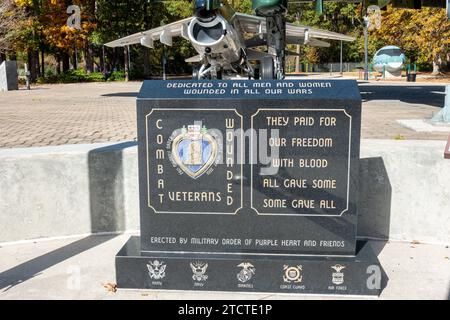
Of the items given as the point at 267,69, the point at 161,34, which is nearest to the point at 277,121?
the point at 267,69

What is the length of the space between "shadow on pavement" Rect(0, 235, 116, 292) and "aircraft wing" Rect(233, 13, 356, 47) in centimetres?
1355

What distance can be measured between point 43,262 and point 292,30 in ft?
72.6

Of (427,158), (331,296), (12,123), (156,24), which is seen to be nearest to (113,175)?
(331,296)

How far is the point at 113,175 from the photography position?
17.4 feet

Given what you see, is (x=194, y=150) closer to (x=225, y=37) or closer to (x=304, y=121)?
(x=304, y=121)

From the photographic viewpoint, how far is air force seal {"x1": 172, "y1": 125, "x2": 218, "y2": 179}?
407 cm

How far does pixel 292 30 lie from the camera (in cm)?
2461

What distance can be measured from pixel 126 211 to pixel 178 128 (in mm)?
1792

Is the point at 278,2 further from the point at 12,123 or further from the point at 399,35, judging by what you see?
the point at 399,35

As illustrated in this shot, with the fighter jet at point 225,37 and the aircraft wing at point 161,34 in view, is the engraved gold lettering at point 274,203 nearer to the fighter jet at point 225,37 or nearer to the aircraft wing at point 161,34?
the fighter jet at point 225,37

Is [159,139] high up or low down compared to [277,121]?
down

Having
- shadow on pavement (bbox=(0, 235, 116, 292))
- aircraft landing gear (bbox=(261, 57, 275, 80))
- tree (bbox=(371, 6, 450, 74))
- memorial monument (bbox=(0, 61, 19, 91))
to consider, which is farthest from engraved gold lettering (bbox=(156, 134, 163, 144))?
tree (bbox=(371, 6, 450, 74))

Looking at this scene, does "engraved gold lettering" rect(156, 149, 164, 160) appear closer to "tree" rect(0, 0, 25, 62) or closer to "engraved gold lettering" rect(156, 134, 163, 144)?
"engraved gold lettering" rect(156, 134, 163, 144)

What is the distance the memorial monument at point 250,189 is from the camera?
3945 millimetres
